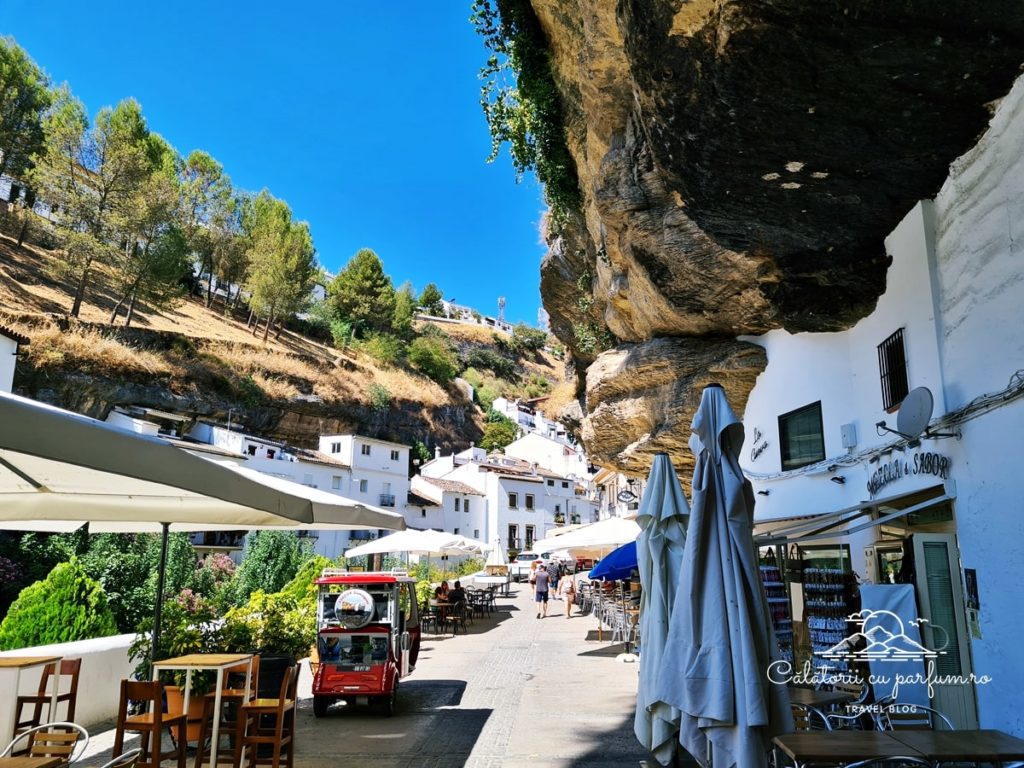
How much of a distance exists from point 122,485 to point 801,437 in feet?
27.8

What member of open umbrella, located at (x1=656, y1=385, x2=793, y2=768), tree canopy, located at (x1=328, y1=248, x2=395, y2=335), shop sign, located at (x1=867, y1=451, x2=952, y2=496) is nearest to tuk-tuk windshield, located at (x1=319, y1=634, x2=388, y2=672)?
open umbrella, located at (x1=656, y1=385, x2=793, y2=768)

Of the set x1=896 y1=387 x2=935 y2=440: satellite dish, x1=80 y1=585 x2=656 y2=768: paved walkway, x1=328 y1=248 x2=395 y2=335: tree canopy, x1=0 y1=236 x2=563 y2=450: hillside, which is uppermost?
x1=328 y1=248 x2=395 y2=335: tree canopy

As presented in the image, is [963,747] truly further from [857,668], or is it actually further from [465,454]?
[465,454]

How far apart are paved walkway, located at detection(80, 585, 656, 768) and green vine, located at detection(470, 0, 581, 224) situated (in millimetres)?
8416

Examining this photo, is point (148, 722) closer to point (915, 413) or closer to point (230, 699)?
point (230, 699)

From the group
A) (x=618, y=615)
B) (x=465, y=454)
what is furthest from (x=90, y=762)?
(x=465, y=454)

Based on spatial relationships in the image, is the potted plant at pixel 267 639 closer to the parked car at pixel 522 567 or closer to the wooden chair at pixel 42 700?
the wooden chair at pixel 42 700

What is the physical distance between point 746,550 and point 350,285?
66330 mm

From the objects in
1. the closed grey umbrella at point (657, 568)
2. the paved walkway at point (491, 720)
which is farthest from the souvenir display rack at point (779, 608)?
the closed grey umbrella at point (657, 568)

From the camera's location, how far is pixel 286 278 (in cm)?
5372

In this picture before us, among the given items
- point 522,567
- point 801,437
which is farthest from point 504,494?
point 801,437

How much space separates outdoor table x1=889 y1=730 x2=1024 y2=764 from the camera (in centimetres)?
361

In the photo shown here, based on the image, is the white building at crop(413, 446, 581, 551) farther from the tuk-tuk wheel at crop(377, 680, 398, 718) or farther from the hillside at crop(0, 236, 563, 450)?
the tuk-tuk wheel at crop(377, 680, 398, 718)

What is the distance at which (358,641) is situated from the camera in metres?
8.84
